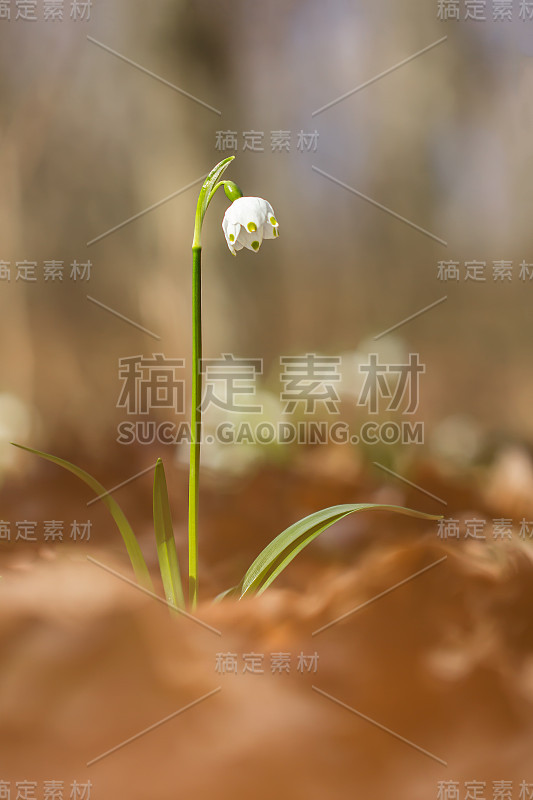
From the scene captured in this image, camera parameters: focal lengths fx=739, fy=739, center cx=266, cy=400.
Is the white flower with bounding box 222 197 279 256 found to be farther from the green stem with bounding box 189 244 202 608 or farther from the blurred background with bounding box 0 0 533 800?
the blurred background with bounding box 0 0 533 800

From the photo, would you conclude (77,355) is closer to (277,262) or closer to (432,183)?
(277,262)

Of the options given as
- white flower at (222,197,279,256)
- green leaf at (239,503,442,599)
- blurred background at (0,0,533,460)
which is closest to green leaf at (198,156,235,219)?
white flower at (222,197,279,256)

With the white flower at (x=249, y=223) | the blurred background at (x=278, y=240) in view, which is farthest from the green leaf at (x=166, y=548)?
the white flower at (x=249, y=223)

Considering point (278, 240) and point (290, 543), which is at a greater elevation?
point (278, 240)

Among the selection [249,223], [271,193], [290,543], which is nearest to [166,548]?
[290,543]

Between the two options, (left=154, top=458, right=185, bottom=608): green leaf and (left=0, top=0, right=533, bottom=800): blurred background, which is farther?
(left=0, top=0, right=533, bottom=800): blurred background

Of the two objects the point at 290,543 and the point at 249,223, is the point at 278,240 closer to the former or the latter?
the point at 249,223
